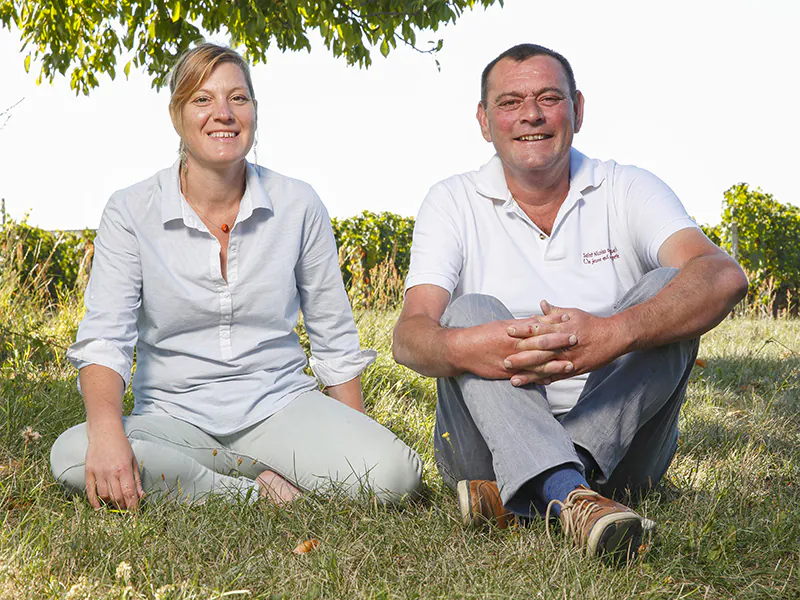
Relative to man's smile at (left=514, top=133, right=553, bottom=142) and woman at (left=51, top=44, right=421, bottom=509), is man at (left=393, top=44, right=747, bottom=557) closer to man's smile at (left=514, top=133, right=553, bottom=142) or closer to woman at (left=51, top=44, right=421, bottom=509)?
man's smile at (left=514, top=133, right=553, bottom=142)

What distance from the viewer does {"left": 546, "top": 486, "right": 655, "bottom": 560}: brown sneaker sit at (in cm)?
195

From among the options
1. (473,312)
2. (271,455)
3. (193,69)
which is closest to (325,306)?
(271,455)

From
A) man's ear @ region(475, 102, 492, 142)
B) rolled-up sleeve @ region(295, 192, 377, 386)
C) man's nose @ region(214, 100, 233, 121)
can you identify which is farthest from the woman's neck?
man's ear @ region(475, 102, 492, 142)

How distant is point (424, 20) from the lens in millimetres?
5586

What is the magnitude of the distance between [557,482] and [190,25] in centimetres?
525

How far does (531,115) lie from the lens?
9.30 feet

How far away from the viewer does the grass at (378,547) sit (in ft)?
6.42

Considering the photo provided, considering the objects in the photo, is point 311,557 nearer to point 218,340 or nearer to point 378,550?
point 378,550

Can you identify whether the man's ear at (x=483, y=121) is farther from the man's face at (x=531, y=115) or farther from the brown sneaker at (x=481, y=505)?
the brown sneaker at (x=481, y=505)

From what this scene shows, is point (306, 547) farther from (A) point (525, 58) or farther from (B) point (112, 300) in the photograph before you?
(A) point (525, 58)

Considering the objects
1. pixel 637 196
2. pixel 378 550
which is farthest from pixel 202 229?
pixel 637 196

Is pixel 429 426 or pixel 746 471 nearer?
pixel 746 471

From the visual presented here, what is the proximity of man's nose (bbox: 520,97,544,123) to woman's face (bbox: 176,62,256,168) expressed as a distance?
972 mm

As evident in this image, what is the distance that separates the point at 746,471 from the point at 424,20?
3.77 m
